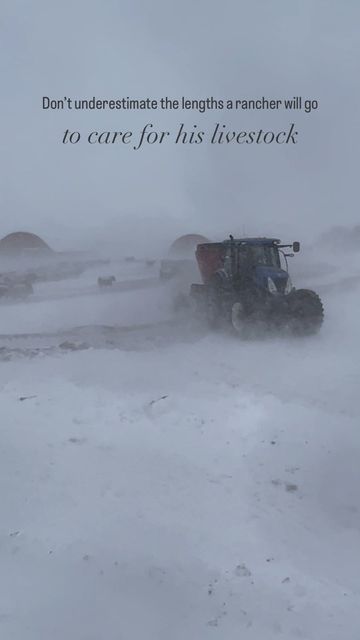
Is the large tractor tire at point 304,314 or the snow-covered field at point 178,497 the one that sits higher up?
the large tractor tire at point 304,314

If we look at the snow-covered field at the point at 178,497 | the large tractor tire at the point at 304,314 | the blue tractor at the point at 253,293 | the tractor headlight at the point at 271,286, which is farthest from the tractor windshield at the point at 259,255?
the snow-covered field at the point at 178,497

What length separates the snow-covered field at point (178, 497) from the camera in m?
3.95

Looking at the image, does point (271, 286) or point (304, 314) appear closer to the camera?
point (304, 314)

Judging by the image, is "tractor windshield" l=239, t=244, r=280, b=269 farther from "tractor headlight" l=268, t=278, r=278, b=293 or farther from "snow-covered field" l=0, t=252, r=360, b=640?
"snow-covered field" l=0, t=252, r=360, b=640

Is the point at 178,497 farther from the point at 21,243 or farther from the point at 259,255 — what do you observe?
the point at 21,243

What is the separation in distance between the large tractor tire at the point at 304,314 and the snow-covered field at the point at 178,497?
1.30 meters

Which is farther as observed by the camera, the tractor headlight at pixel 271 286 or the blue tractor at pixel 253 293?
the tractor headlight at pixel 271 286

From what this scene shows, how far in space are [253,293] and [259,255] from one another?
1.13 meters

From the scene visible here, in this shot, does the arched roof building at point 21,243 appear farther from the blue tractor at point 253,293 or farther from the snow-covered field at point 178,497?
the snow-covered field at point 178,497

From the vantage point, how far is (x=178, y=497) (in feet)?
17.3

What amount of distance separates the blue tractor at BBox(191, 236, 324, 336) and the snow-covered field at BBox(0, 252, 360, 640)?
1356mm

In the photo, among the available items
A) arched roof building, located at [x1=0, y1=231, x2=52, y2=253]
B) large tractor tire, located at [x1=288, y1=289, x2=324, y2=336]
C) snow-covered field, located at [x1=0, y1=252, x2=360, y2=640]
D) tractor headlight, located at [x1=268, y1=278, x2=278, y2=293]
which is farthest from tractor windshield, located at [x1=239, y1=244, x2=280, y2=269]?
arched roof building, located at [x1=0, y1=231, x2=52, y2=253]

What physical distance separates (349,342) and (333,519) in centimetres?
597

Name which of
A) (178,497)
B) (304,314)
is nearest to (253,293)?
(304,314)
